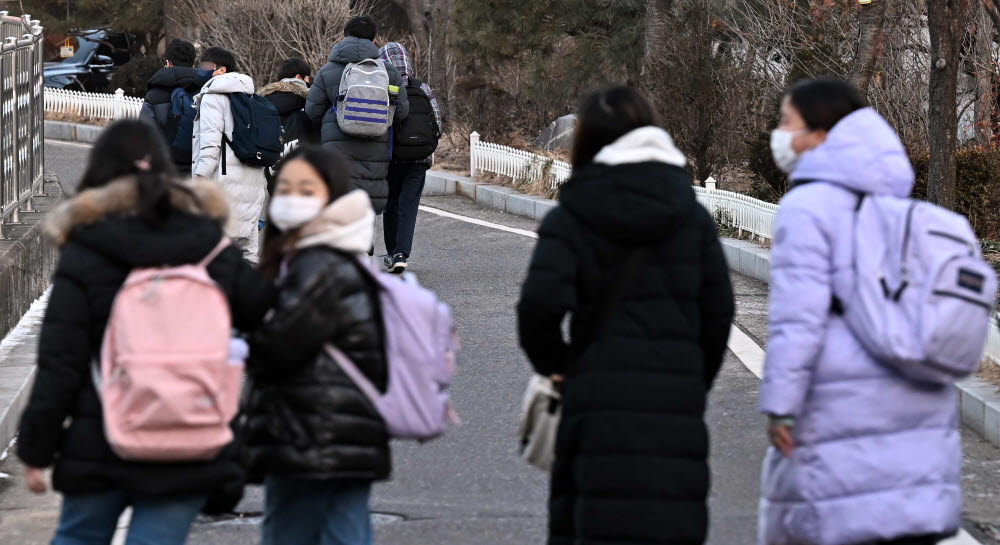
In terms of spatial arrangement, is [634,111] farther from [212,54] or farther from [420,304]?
[212,54]

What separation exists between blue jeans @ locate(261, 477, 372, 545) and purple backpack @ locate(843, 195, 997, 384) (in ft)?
4.50

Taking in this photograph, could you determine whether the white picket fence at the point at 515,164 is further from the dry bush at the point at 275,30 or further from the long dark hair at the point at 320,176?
the long dark hair at the point at 320,176

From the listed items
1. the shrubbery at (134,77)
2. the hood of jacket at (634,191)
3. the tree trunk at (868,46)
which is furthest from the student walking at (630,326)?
the shrubbery at (134,77)

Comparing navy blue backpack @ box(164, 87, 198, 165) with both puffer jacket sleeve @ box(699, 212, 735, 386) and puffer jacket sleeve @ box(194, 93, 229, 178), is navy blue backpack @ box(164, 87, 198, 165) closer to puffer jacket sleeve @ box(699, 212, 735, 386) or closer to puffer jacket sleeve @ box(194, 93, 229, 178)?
puffer jacket sleeve @ box(194, 93, 229, 178)

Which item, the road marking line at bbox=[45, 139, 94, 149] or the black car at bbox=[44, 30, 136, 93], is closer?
the road marking line at bbox=[45, 139, 94, 149]

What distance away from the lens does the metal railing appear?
34.3ft

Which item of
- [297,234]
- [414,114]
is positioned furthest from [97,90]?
[297,234]

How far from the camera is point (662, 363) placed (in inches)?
156

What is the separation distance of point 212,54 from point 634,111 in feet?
22.1

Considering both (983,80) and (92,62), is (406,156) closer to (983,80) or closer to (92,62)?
(983,80)

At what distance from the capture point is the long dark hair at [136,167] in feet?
12.4

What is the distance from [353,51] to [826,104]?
22.1 ft

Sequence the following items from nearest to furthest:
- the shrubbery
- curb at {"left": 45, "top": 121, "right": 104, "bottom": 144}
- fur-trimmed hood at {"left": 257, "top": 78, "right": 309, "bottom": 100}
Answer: fur-trimmed hood at {"left": 257, "top": 78, "right": 309, "bottom": 100} → curb at {"left": 45, "top": 121, "right": 104, "bottom": 144} → the shrubbery

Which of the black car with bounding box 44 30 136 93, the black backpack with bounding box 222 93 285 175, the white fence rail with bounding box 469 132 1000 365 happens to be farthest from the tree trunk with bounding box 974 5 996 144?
the black car with bounding box 44 30 136 93
